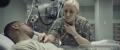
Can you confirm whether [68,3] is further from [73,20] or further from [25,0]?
[25,0]

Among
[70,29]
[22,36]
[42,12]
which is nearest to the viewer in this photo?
[22,36]

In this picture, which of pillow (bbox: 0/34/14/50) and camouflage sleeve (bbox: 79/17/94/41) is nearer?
pillow (bbox: 0/34/14/50)

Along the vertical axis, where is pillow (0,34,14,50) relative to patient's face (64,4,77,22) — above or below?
below

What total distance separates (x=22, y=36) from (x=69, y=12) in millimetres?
344

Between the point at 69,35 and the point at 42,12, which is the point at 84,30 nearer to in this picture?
the point at 69,35

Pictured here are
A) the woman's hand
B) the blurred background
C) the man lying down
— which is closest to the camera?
the man lying down

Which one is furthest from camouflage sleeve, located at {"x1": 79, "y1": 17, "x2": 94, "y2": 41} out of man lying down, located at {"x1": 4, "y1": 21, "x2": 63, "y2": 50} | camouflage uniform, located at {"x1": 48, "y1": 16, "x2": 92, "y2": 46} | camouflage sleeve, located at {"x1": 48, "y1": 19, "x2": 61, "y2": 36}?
man lying down, located at {"x1": 4, "y1": 21, "x2": 63, "y2": 50}

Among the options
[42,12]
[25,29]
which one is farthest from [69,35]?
[42,12]

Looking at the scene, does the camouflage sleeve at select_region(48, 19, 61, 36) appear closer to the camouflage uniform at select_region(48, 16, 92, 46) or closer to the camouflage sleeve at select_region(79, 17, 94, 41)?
the camouflage uniform at select_region(48, 16, 92, 46)

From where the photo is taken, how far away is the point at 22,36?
1138 mm

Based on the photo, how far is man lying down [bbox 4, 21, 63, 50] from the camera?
109 cm

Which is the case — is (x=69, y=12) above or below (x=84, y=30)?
above

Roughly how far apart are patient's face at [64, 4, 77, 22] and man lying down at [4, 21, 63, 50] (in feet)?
0.92

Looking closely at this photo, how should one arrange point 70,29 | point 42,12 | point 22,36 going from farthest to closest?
point 42,12 < point 70,29 < point 22,36
